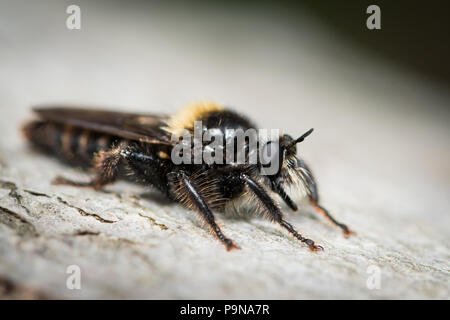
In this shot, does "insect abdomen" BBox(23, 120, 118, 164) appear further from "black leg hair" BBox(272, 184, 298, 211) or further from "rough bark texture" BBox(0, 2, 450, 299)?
"black leg hair" BBox(272, 184, 298, 211)

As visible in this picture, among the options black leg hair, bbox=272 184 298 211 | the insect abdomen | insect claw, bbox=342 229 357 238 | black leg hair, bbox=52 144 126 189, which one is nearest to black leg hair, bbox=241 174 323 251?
black leg hair, bbox=272 184 298 211

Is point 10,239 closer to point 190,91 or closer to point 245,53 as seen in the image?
point 190,91

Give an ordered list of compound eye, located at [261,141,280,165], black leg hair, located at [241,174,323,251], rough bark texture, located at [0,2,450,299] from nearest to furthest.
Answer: rough bark texture, located at [0,2,450,299] → black leg hair, located at [241,174,323,251] → compound eye, located at [261,141,280,165]

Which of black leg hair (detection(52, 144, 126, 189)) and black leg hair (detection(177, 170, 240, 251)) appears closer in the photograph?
black leg hair (detection(177, 170, 240, 251))

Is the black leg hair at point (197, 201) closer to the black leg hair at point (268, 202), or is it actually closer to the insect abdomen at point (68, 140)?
the black leg hair at point (268, 202)

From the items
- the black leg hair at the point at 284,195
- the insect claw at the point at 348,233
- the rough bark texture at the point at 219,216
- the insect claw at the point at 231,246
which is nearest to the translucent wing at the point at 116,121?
the rough bark texture at the point at 219,216

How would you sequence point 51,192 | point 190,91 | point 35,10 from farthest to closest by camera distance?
point 35,10, point 190,91, point 51,192
